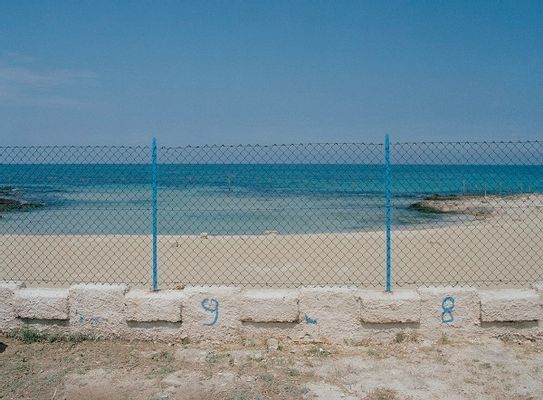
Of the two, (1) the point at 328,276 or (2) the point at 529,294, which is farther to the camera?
(1) the point at 328,276

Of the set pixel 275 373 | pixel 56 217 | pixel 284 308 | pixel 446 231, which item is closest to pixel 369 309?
pixel 284 308

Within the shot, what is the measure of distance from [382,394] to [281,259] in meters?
6.89

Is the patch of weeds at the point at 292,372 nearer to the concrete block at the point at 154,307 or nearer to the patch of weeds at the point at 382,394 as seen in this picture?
the patch of weeds at the point at 382,394

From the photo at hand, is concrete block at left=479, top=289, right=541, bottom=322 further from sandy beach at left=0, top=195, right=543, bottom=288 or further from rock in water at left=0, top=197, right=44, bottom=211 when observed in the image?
rock in water at left=0, top=197, right=44, bottom=211

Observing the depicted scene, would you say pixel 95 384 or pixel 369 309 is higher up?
pixel 369 309

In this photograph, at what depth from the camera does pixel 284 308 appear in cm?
571

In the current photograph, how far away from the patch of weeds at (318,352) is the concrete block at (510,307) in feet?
5.77

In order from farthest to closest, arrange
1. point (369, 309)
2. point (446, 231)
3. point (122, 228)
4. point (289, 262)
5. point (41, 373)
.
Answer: point (122, 228), point (446, 231), point (289, 262), point (369, 309), point (41, 373)

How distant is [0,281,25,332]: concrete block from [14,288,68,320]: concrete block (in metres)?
A: 0.08

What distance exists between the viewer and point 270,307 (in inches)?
225

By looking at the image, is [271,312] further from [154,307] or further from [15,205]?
[15,205]

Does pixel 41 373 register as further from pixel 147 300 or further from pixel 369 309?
pixel 369 309

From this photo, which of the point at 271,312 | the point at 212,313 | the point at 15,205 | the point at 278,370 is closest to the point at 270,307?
the point at 271,312

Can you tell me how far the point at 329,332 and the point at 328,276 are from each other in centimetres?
423
